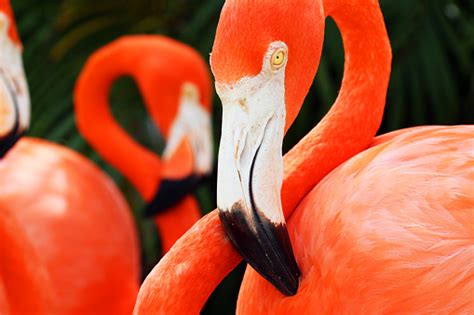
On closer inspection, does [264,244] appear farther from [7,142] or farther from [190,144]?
[190,144]

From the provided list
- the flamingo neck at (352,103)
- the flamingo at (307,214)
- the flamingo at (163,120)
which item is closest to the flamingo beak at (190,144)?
the flamingo at (163,120)

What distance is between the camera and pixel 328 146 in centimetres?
181

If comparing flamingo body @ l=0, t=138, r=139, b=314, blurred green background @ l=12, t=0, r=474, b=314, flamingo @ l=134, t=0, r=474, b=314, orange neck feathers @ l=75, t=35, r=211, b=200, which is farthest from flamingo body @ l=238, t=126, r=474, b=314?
blurred green background @ l=12, t=0, r=474, b=314

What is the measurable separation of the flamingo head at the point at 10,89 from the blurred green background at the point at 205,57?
1.96 m

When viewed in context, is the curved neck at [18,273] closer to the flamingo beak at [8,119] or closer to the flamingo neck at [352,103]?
the flamingo beak at [8,119]

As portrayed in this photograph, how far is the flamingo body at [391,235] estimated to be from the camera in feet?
4.70

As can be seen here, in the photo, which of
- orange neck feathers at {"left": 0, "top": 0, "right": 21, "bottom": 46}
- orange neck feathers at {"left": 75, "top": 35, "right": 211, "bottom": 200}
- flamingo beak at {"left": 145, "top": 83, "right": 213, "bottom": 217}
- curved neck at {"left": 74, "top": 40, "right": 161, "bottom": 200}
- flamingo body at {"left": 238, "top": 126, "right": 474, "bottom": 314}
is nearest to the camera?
flamingo body at {"left": 238, "top": 126, "right": 474, "bottom": 314}

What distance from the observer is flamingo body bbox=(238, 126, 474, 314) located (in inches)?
56.4

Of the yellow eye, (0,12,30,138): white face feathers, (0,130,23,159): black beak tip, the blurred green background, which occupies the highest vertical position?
the yellow eye

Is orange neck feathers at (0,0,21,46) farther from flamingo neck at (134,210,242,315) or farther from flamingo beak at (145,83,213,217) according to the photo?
flamingo beak at (145,83,213,217)

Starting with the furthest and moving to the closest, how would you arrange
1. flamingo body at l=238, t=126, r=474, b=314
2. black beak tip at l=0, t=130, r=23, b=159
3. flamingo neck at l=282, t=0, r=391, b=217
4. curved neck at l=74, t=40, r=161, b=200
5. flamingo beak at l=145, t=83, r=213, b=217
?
curved neck at l=74, t=40, r=161, b=200, flamingo beak at l=145, t=83, r=213, b=217, black beak tip at l=0, t=130, r=23, b=159, flamingo neck at l=282, t=0, r=391, b=217, flamingo body at l=238, t=126, r=474, b=314

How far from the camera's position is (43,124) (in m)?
4.58

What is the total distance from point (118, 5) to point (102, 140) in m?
0.94

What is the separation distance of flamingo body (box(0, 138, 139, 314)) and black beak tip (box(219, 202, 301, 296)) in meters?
1.65
